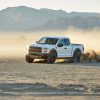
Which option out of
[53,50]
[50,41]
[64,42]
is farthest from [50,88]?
[64,42]

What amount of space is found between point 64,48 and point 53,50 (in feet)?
4.68

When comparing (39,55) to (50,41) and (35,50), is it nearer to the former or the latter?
(35,50)

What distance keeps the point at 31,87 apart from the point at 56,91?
1.17m

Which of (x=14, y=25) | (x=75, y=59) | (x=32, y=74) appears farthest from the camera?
(x=14, y=25)

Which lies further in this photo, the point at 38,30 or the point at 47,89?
the point at 38,30

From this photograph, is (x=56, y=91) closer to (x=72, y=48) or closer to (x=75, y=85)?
(x=75, y=85)

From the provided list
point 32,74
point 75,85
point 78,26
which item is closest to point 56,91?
point 75,85

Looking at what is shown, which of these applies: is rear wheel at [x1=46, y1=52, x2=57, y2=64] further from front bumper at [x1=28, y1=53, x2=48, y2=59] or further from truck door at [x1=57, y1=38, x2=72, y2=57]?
truck door at [x1=57, y1=38, x2=72, y2=57]

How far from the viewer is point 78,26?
6225 inches

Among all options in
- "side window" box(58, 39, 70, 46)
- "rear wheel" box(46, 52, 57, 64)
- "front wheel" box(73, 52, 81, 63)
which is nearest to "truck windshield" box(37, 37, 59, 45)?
"side window" box(58, 39, 70, 46)

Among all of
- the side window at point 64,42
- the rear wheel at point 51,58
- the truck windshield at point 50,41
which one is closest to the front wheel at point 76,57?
the side window at point 64,42

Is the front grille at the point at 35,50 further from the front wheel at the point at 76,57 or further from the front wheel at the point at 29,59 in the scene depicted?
the front wheel at the point at 76,57

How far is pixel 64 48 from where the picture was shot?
3622 cm

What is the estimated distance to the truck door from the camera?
35844 mm
